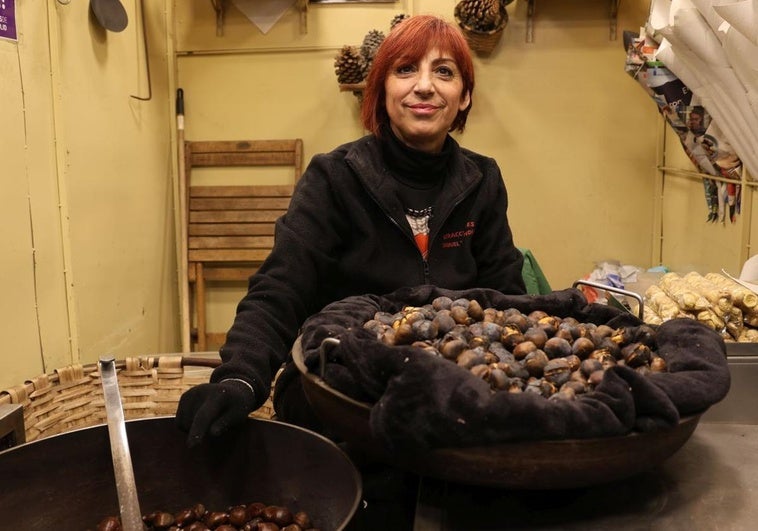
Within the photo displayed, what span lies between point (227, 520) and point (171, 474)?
0.48 ft

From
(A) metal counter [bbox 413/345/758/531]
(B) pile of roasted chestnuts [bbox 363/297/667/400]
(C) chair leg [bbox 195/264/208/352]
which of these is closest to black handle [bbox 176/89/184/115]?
(C) chair leg [bbox 195/264/208/352]

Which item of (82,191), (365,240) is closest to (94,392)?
(365,240)

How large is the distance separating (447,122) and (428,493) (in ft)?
3.02

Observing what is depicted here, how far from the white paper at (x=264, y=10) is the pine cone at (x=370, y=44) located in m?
0.49

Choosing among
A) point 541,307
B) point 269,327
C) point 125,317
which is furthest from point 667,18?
point 125,317

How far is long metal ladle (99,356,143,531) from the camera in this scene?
3.52 feet

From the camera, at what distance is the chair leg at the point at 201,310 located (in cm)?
345

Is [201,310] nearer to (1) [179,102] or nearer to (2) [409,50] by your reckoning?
(1) [179,102]

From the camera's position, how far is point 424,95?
164cm

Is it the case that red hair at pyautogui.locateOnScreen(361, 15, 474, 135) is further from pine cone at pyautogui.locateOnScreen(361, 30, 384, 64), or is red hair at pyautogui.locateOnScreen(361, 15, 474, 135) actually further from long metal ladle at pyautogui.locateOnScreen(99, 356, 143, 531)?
pine cone at pyautogui.locateOnScreen(361, 30, 384, 64)

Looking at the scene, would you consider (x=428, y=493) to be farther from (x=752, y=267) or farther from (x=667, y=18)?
(x=667, y=18)

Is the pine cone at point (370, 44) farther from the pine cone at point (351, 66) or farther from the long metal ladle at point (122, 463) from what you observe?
the long metal ladle at point (122, 463)

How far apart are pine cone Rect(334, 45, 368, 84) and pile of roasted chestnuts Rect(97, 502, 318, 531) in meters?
2.30

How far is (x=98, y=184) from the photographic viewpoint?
276 cm
